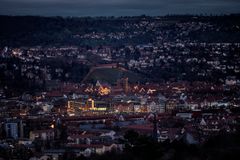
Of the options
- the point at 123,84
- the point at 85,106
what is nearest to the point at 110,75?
the point at 123,84

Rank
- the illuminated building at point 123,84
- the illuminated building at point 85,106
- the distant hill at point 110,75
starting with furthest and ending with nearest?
the distant hill at point 110,75
the illuminated building at point 123,84
the illuminated building at point 85,106

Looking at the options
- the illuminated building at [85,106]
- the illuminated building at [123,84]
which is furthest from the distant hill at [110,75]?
the illuminated building at [85,106]

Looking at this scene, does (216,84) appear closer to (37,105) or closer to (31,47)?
(37,105)

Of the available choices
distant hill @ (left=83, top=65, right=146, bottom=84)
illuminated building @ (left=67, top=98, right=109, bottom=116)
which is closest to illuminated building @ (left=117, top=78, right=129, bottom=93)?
distant hill @ (left=83, top=65, right=146, bottom=84)

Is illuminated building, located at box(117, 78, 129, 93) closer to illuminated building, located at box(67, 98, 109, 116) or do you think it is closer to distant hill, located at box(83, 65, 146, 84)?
distant hill, located at box(83, 65, 146, 84)

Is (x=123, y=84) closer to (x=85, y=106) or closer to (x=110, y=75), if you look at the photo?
(x=110, y=75)

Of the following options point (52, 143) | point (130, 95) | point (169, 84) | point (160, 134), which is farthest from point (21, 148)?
point (169, 84)

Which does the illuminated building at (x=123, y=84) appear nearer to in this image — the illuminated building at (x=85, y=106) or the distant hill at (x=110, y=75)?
the distant hill at (x=110, y=75)

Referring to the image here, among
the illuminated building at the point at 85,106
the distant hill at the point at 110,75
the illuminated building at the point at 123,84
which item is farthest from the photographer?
the distant hill at the point at 110,75
